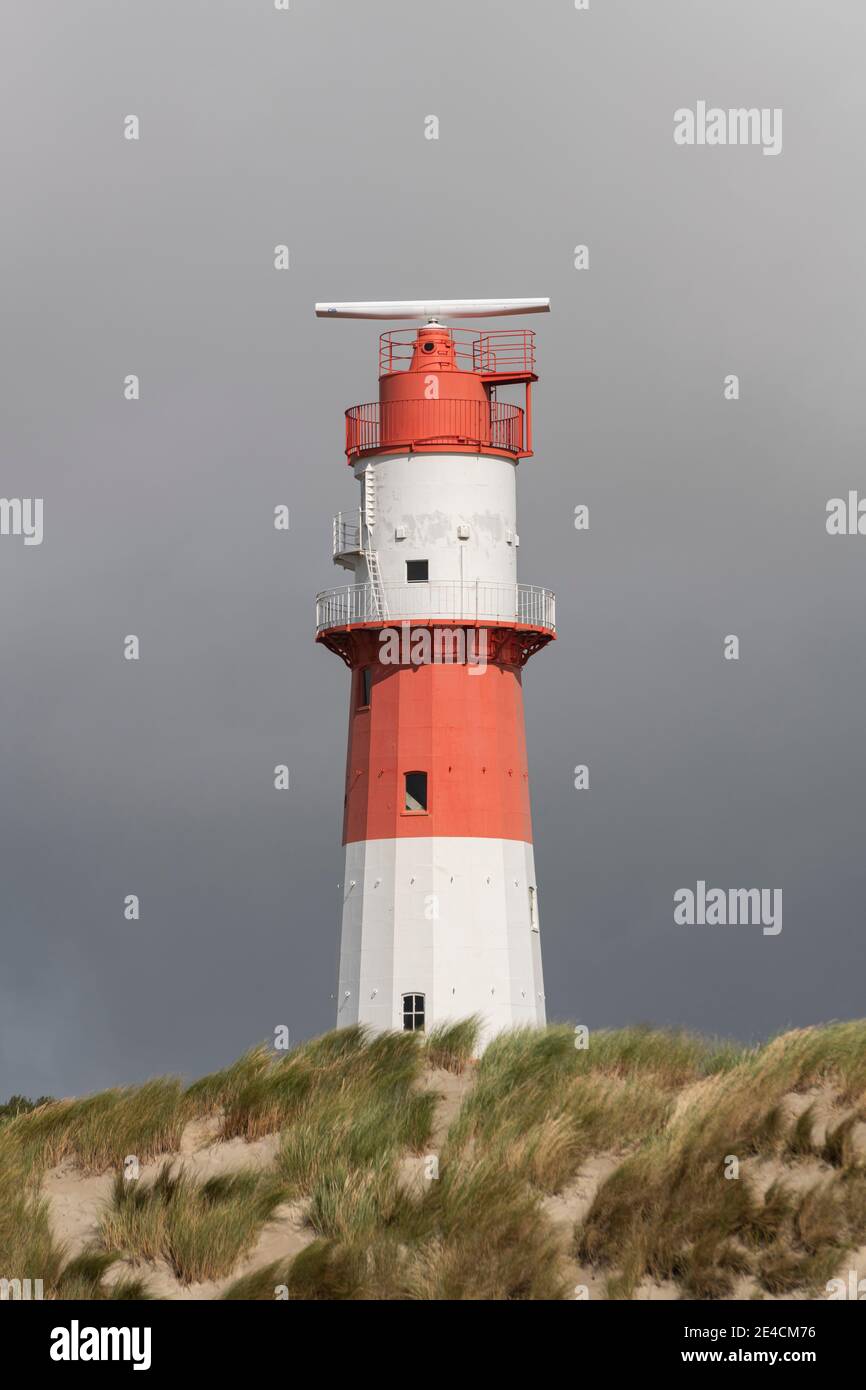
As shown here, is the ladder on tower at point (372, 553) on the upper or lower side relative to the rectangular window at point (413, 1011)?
upper

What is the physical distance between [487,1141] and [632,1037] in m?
3.76

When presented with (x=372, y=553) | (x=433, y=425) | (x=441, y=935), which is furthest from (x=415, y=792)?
(x=433, y=425)

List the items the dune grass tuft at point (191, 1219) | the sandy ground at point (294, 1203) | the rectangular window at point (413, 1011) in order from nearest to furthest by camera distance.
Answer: the sandy ground at point (294, 1203) < the dune grass tuft at point (191, 1219) < the rectangular window at point (413, 1011)

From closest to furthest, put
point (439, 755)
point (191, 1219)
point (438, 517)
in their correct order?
point (191, 1219) → point (439, 755) → point (438, 517)

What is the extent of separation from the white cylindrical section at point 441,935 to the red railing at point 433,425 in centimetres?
723

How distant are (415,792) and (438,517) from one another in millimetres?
4959

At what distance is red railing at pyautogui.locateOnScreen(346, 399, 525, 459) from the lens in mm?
42906

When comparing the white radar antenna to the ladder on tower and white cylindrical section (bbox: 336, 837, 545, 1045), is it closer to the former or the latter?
the ladder on tower

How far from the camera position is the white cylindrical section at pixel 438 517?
4250 centimetres

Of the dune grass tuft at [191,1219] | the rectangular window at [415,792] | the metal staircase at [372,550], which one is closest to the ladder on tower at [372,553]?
the metal staircase at [372,550]

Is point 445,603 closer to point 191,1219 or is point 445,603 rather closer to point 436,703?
point 436,703

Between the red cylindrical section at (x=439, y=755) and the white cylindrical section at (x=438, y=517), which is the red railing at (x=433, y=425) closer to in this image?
the white cylindrical section at (x=438, y=517)

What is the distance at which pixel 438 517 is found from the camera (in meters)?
42.5

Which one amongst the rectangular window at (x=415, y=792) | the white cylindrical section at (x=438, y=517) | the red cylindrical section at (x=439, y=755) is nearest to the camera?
the red cylindrical section at (x=439, y=755)
